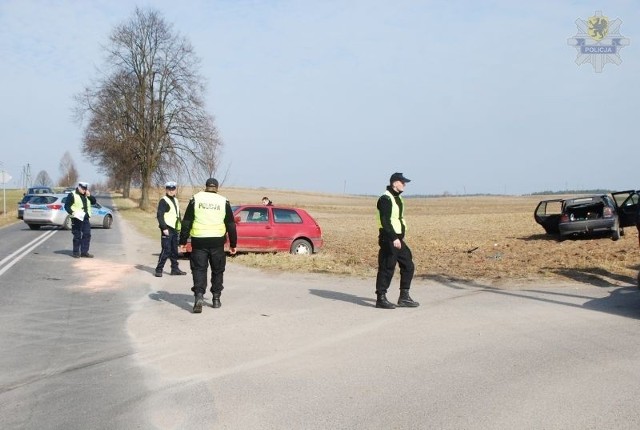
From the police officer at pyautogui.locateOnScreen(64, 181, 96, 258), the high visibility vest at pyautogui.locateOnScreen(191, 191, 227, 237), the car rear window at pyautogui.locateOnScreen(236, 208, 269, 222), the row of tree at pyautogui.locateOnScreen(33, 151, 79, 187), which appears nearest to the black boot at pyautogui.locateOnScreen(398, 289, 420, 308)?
the high visibility vest at pyautogui.locateOnScreen(191, 191, 227, 237)

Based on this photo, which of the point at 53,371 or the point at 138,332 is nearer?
the point at 53,371

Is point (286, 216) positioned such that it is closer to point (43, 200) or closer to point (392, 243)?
point (392, 243)

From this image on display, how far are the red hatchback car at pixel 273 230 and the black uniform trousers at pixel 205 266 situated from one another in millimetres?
6784

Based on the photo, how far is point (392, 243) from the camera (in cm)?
855

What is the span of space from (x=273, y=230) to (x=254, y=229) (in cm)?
49

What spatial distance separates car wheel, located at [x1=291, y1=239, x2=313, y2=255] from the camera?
53.2 feet

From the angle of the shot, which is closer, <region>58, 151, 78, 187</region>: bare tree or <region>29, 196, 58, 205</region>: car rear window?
<region>29, 196, 58, 205</region>: car rear window

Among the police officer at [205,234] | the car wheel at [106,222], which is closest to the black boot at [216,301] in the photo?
the police officer at [205,234]

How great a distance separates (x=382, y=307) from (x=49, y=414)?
4959 mm

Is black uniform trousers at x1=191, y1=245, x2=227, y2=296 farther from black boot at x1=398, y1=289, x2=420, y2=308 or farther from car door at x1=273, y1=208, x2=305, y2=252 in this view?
car door at x1=273, y1=208, x2=305, y2=252

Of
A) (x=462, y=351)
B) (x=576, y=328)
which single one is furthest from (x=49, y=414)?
(x=576, y=328)

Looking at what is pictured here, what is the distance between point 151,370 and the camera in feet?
19.0

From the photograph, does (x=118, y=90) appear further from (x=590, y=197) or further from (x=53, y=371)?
(x=53, y=371)

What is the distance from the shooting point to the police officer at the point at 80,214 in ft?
49.4
